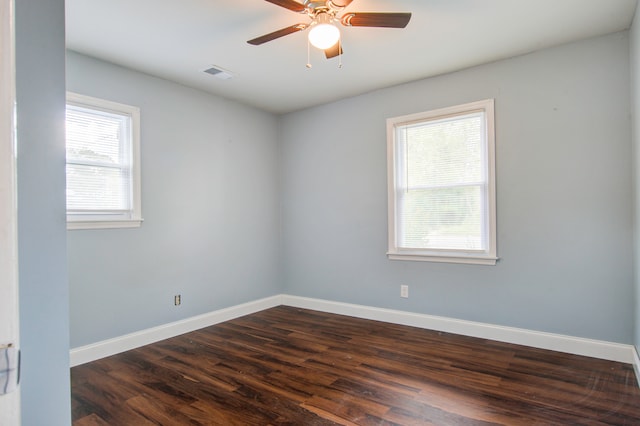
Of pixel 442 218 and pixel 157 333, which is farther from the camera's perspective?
pixel 442 218

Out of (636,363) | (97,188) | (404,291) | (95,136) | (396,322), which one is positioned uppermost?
(95,136)

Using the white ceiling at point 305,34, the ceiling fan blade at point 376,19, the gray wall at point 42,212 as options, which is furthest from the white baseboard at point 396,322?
the ceiling fan blade at point 376,19

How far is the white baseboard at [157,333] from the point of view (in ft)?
10.2

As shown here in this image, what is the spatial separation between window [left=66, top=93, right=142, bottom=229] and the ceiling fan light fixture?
2.08 m

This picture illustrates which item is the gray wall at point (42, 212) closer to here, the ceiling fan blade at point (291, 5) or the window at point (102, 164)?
the ceiling fan blade at point (291, 5)

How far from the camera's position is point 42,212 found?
1.17 m

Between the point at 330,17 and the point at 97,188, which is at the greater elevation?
the point at 330,17

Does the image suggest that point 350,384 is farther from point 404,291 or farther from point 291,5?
point 291,5

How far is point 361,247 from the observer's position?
A: 14.4 ft

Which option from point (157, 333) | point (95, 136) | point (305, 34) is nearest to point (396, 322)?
point (157, 333)

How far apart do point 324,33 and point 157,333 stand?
10.2 feet

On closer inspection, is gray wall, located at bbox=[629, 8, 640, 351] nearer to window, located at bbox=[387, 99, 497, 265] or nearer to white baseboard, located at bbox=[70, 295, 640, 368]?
white baseboard, located at bbox=[70, 295, 640, 368]

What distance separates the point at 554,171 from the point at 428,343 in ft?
6.19

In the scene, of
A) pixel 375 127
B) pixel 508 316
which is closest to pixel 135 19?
pixel 375 127
